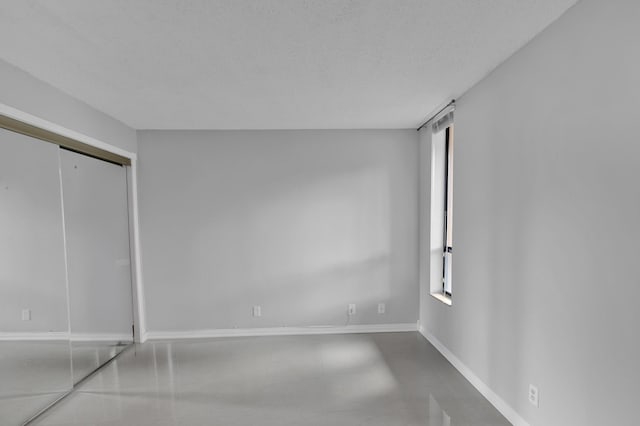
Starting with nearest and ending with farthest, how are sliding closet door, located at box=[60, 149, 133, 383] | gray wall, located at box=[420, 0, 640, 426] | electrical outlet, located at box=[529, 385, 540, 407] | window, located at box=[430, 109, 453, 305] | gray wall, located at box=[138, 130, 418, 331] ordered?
gray wall, located at box=[420, 0, 640, 426], electrical outlet, located at box=[529, 385, 540, 407], sliding closet door, located at box=[60, 149, 133, 383], window, located at box=[430, 109, 453, 305], gray wall, located at box=[138, 130, 418, 331]

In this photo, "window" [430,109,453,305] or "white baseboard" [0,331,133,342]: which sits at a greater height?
"window" [430,109,453,305]

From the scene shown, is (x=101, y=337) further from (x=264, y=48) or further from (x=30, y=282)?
(x=264, y=48)

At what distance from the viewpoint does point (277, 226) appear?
14.3 feet

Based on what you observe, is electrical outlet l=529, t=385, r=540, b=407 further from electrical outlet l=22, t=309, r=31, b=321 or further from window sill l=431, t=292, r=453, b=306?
electrical outlet l=22, t=309, r=31, b=321

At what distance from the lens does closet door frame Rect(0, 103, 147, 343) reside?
2.44 m

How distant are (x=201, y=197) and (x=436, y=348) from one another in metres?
3.21

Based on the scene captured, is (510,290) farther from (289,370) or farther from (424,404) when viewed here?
(289,370)

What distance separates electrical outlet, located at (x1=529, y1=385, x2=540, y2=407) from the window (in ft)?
5.38

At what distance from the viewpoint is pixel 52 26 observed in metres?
1.90

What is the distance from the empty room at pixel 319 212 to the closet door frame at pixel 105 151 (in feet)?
0.08

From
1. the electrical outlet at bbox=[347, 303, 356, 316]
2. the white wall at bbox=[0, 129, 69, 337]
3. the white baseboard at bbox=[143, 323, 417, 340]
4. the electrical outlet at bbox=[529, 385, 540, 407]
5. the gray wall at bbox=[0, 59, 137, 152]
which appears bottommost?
the white baseboard at bbox=[143, 323, 417, 340]

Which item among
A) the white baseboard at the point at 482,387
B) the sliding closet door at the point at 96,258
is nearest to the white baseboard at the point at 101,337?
the sliding closet door at the point at 96,258

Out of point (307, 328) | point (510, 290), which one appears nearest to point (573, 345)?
point (510, 290)

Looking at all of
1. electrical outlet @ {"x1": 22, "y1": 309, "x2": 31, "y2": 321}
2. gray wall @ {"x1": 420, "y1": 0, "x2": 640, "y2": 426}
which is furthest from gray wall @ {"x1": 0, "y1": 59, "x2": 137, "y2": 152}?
gray wall @ {"x1": 420, "y1": 0, "x2": 640, "y2": 426}
